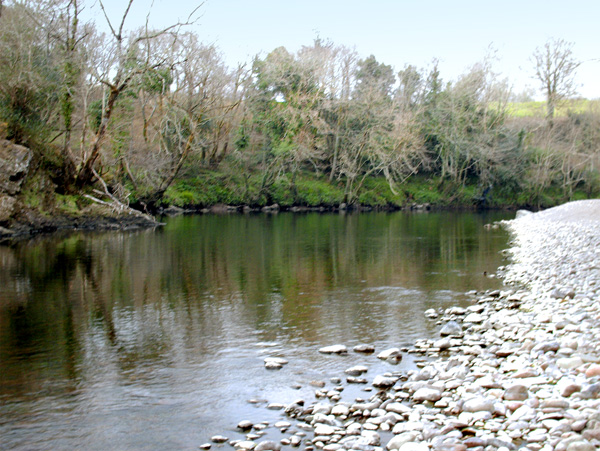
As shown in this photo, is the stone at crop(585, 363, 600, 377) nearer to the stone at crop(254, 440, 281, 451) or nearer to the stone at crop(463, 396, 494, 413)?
the stone at crop(463, 396, 494, 413)

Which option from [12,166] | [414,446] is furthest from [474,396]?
[12,166]

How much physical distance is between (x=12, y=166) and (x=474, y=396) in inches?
1139

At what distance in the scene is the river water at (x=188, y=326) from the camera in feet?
23.7

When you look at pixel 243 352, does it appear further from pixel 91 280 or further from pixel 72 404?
pixel 91 280

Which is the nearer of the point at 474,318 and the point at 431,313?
the point at 474,318

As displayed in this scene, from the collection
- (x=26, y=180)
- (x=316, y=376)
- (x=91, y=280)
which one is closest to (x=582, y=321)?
(x=316, y=376)

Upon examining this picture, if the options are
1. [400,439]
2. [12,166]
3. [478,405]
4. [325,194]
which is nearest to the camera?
[400,439]

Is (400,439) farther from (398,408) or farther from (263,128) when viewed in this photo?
(263,128)

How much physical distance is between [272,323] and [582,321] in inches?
229

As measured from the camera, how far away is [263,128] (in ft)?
180

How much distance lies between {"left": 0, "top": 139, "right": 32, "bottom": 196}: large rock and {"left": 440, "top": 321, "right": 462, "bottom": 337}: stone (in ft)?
85.2

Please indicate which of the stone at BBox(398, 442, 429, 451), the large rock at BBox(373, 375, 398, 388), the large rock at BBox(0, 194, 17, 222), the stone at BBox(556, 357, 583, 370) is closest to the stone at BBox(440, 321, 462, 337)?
the large rock at BBox(373, 375, 398, 388)

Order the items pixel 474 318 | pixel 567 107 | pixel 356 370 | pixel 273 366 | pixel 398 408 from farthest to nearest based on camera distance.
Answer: pixel 567 107, pixel 474 318, pixel 273 366, pixel 356 370, pixel 398 408

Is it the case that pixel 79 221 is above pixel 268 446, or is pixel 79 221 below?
above
